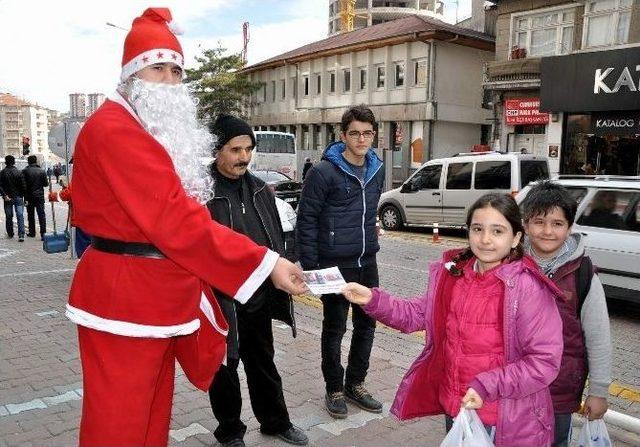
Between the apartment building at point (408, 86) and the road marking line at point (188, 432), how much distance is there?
24.3 metres

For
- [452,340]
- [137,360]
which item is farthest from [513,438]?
[137,360]

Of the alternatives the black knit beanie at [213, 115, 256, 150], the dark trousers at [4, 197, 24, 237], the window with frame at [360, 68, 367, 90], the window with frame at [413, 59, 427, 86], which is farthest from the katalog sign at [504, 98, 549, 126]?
the black knit beanie at [213, 115, 256, 150]

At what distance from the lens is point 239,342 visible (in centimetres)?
341

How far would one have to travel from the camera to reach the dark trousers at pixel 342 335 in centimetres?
398

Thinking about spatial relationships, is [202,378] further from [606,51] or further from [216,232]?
[606,51]

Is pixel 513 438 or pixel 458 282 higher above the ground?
pixel 458 282

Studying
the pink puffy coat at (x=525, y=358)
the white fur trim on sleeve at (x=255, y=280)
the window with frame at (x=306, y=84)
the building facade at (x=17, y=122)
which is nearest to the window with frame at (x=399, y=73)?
the window with frame at (x=306, y=84)

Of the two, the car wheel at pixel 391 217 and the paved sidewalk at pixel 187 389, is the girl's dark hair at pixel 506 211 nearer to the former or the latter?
the paved sidewalk at pixel 187 389

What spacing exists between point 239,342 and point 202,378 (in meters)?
0.87

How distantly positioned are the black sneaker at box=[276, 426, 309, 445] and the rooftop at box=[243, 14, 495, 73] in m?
28.0

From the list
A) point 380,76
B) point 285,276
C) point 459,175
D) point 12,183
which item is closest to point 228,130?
point 285,276

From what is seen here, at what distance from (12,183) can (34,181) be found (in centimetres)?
49

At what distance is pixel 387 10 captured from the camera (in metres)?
79.2

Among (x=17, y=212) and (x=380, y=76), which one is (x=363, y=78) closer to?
(x=380, y=76)
